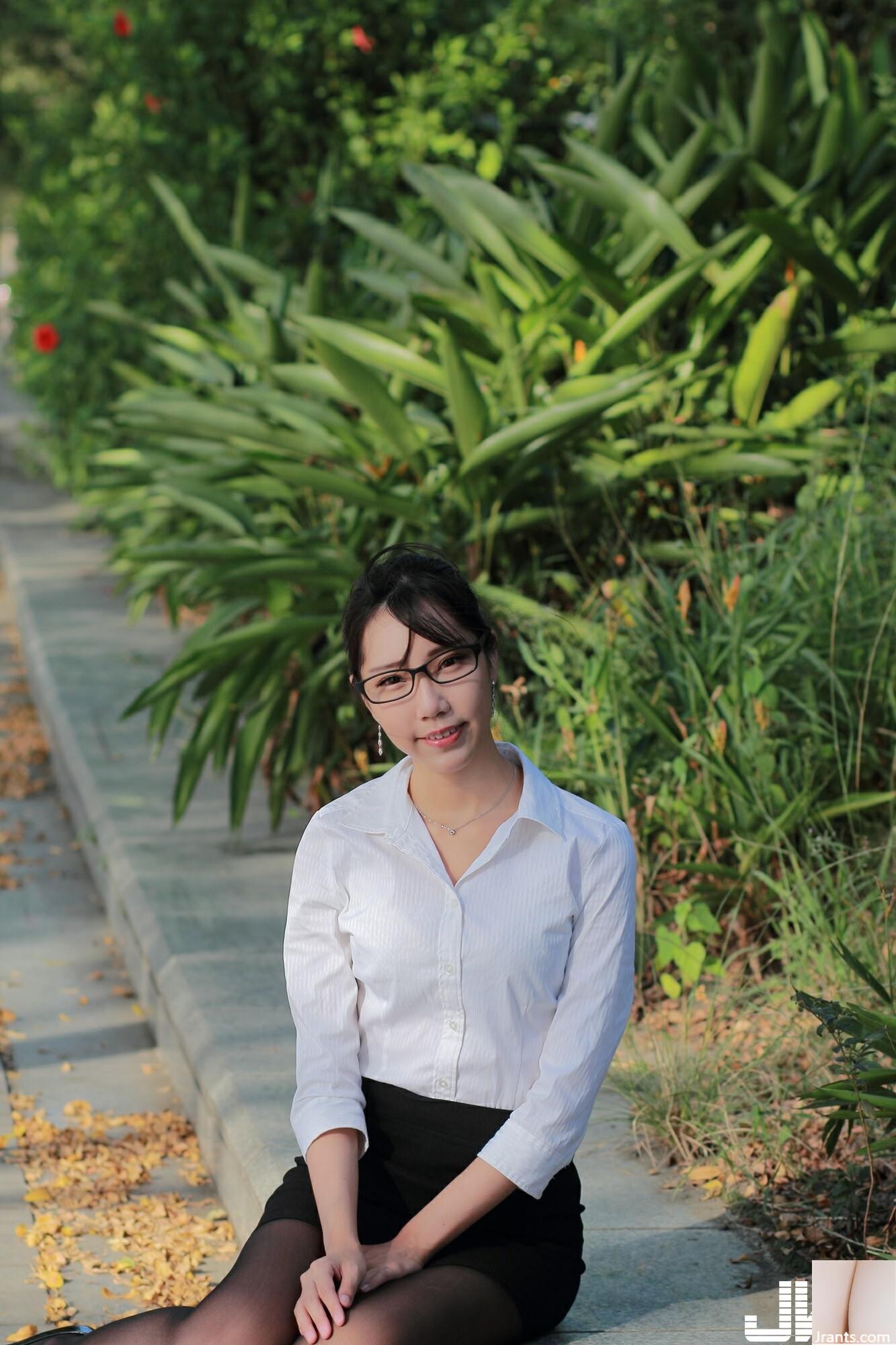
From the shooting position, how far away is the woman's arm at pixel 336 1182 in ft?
6.87

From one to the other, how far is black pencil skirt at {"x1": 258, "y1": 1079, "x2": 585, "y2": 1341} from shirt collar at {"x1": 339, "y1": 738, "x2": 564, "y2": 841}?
356mm

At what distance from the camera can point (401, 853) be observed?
224 cm

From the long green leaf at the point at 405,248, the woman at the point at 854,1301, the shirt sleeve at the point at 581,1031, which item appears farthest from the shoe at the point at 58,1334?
the long green leaf at the point at 405,248

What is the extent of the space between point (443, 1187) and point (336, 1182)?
172 millimetres

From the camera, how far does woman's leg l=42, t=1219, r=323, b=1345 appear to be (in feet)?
6.66

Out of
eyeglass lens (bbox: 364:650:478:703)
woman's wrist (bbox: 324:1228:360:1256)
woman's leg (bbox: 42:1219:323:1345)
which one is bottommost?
woman's leg (bbox: 42:1219:323:1345)

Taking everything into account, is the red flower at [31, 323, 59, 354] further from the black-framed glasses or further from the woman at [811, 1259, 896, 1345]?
the woman at [811, 1259, 896, 1345]

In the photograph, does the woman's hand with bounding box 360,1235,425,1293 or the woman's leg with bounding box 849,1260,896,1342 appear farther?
the woman's leg with bounding box 849,1260,896,1342

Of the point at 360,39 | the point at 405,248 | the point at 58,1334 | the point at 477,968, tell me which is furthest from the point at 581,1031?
the point at 360,39

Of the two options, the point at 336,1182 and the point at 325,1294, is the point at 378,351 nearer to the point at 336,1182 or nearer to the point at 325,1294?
the point at 336,1182

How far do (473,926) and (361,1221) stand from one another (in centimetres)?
43

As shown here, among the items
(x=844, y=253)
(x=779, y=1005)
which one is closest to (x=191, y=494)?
(x=844, y=253)

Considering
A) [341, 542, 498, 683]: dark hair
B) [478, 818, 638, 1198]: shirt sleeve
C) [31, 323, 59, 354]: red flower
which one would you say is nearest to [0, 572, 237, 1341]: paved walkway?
[478, 818, 638, 1198]: shirt sleeve

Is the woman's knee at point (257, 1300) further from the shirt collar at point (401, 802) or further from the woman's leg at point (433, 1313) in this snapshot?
the shirt collar at point (401, 802)
